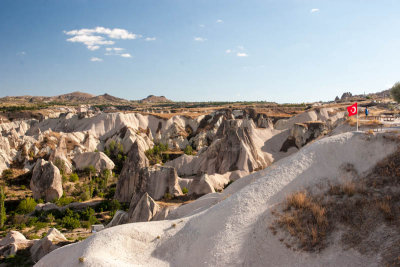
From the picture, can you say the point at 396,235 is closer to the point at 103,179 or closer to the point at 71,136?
the point at 103,179

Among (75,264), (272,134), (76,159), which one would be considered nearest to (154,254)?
(75,264)

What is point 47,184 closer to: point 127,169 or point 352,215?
point 127,169

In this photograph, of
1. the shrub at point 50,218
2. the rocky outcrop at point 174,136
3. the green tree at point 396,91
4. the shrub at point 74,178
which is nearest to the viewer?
the shrub at point 50,218

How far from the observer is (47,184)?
3572 cm

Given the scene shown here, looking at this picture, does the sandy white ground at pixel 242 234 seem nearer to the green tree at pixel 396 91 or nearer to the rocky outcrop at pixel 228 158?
the green tree at pixel 396 91

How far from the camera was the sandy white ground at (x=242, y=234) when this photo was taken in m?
9.93

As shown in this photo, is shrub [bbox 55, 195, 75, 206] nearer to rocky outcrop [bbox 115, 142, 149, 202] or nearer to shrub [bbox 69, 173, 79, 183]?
rocky outcrop [bbox 115, 142, 149, 202]

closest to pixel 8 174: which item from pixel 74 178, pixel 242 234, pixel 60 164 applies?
pixel 60 164

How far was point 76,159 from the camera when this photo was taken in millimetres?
48094

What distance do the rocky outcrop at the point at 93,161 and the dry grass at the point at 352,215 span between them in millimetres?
40203

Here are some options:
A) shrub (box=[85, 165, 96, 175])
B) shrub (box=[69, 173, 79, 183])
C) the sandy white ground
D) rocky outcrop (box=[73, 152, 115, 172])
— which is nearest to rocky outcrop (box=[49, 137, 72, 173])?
rocky outcrop (box=[73, 152, 115, 172])

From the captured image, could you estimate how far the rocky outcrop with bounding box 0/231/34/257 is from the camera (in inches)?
784

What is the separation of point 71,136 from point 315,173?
5313cm

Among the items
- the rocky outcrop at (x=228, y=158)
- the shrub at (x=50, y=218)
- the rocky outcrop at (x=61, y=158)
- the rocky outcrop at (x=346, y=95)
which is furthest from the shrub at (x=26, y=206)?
the rocky outcrop at (x=346, y=95)
